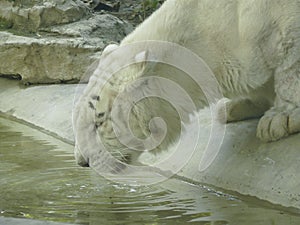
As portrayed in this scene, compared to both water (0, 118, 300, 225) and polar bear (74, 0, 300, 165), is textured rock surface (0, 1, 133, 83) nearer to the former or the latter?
water (0, 118, 300, 225)

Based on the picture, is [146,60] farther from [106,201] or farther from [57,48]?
[57,48]

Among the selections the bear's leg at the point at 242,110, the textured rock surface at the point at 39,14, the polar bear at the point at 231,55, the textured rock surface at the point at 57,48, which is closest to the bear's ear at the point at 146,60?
the polar bear at the point at 231,55

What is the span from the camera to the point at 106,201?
15.5 feet

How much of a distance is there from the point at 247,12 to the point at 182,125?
0.97 meters

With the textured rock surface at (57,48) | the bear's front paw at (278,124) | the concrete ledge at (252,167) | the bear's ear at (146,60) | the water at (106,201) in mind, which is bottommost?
the water at (106,201)

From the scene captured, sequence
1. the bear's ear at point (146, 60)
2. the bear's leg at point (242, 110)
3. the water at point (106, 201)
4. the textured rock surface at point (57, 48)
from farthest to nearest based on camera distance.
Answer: the textured rock surface at point (57, 48)
the bear's leg at point (242, 110)
the bear's ear at point (146, 60)
the water at point (106, 201)

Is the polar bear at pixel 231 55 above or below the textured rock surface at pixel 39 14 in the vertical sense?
below

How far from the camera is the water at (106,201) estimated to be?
4.16 m

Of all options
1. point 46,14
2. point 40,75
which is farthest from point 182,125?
point 46,14

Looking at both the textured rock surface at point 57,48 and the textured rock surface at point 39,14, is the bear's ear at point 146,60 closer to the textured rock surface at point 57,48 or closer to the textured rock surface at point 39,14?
the textured rock surface at point 57,48

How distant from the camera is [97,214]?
4348 mm

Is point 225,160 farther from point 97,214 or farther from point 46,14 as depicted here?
point 46,14

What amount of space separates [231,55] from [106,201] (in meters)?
1.39

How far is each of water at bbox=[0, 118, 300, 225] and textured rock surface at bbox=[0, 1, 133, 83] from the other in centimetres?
369
